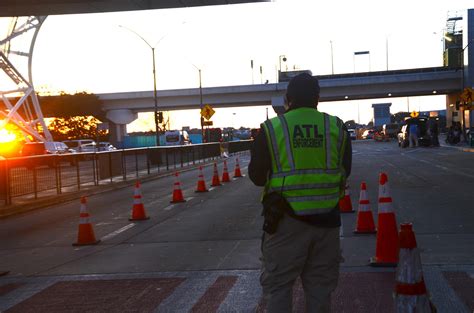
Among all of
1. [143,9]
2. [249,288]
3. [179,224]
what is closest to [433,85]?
[143,9]

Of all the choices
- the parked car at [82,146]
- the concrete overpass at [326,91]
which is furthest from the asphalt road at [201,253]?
the concrete overpass at [326,91]

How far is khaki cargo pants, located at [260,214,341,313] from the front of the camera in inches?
146

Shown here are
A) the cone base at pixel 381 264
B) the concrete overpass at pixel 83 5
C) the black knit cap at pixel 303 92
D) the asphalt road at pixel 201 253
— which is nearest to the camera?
the black knit cap at pixel 303 92

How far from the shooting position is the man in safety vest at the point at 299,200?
3691mm

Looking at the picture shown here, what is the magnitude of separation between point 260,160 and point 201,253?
16.3 feet

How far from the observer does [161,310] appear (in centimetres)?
575

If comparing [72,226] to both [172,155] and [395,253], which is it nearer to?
[395,253]

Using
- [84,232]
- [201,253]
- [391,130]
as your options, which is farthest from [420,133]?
[201,253]

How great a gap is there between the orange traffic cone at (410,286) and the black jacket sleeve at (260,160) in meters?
0.97

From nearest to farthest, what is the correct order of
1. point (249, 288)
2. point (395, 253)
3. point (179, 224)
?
point (249, 288) → point (395, 253) → point (179, 224)

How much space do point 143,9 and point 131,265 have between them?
47.9 ft

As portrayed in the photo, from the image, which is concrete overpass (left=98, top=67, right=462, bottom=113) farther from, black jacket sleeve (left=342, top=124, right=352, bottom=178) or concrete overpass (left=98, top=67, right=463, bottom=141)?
black jacket sleeve (left=342, top=124, right=352, bottom=178)

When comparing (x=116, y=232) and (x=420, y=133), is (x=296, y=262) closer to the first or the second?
(x=116, y=232)

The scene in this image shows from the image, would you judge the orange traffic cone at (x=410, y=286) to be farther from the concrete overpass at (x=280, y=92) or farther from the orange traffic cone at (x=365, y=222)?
the concrete overpass at (x=280, y=92)
